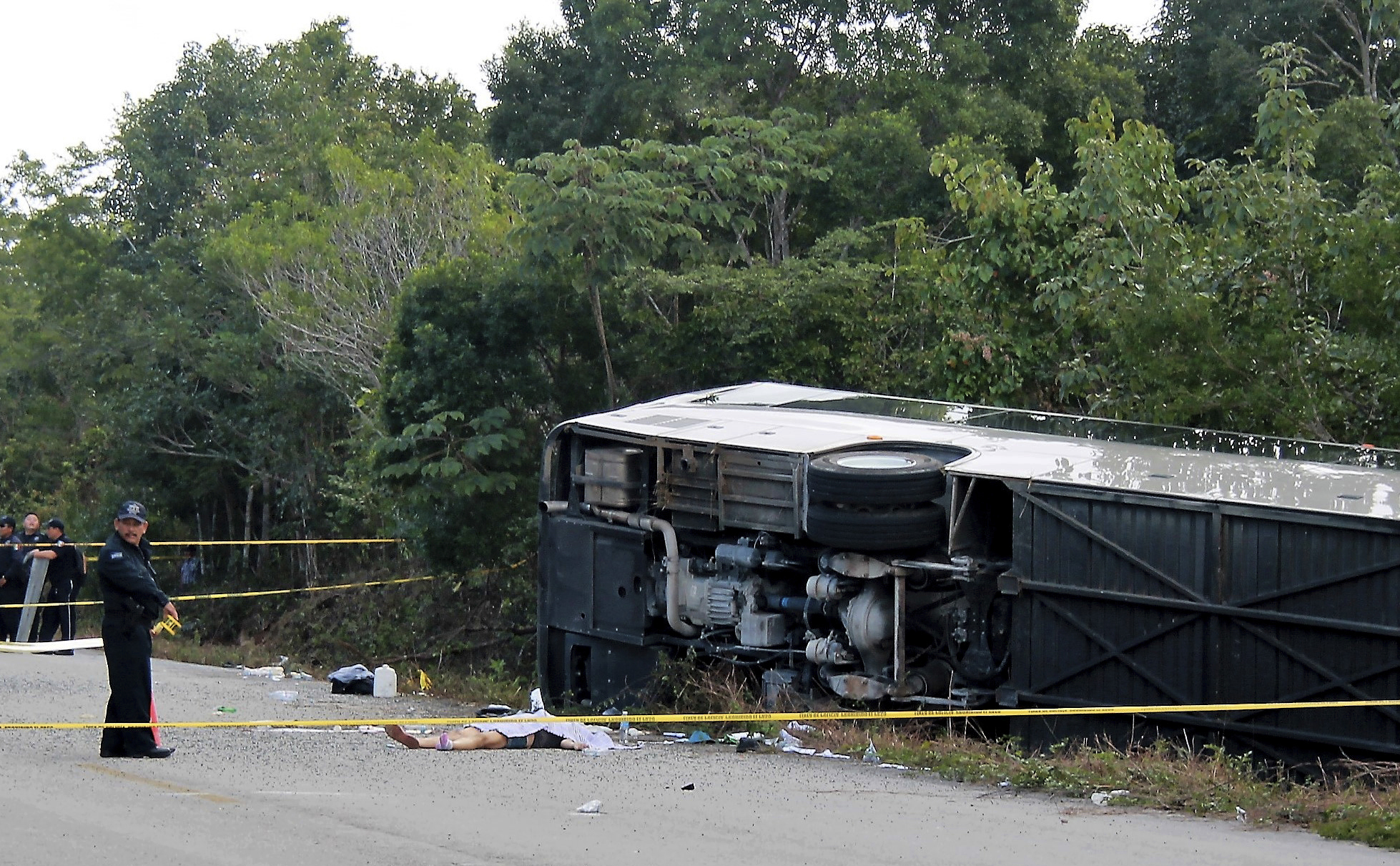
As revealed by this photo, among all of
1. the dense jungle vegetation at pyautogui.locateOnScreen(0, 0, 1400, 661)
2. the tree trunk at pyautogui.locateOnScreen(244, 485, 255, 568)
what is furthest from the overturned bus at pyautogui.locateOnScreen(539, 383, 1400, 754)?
the tree trunk at pyautogui.locateOnScreen(244, 485, 255, 568)

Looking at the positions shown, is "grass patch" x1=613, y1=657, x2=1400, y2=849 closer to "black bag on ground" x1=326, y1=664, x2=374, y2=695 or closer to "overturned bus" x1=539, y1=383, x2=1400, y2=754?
"overturned bus" x1=539, y1=383, x2=1400, y2=754

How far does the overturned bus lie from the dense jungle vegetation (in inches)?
147

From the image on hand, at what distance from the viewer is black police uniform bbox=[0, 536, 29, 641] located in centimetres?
1836

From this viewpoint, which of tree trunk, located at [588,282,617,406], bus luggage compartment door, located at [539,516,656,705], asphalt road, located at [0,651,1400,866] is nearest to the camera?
Result: asphalt road, located at [0,651,1400,866]

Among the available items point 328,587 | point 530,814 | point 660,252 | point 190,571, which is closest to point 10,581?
point 328,587

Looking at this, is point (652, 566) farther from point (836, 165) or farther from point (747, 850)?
point (836, 165)

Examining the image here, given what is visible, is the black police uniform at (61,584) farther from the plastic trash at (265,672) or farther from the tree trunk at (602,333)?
the tree trunk at (602,333)

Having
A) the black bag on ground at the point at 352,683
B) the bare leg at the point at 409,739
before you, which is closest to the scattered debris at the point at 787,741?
the bare leg at the point at 409,739

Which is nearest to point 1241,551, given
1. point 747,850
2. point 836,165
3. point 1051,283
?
point 747,850

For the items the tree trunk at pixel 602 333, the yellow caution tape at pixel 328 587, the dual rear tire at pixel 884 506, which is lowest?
the yellow caution tape at pixel 328 587

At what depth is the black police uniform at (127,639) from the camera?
903 cm

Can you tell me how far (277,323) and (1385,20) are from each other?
1884cm

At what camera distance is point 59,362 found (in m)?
36.7

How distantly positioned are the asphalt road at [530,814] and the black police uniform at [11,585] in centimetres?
898
